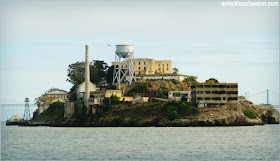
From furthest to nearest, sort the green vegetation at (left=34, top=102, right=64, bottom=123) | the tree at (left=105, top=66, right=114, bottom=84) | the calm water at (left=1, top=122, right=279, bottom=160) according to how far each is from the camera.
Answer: the tree at (left=105, top=66, right=114, bottom=84), the green vegetation at (left=34, top=102, right=64, bottom=123), the calm water at (left=1, top=122, right=279, bottom=160)

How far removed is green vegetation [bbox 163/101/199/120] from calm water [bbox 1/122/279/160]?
20.5 m

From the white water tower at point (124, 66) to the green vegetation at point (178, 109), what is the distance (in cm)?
2573

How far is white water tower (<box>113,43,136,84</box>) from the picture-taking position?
155m

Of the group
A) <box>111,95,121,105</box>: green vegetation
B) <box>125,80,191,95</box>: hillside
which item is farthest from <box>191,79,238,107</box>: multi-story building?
<box>111,95,121,105</box>: green vegetation

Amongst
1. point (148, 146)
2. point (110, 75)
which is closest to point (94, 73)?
point (110, 75)

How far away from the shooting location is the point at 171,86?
500ft

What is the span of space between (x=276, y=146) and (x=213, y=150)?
10664 mm

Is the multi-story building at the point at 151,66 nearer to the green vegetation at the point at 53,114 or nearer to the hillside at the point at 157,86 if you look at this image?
the hillside at the point at 157,86

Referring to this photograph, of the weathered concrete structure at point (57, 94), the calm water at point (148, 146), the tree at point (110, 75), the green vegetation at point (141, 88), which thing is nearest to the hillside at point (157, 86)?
the green vegetation at point (141, 88)

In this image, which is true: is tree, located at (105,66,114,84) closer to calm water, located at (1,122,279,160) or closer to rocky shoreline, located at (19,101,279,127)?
rocky shoreline, located at (19,101,279,127)

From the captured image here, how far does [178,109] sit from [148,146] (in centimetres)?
4674

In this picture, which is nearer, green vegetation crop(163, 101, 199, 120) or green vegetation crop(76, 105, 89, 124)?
green vegetation crop(163, 101, 199, 120)

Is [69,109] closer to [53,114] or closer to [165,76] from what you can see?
[53,114]

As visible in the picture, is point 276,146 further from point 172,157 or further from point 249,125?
point 249,125
